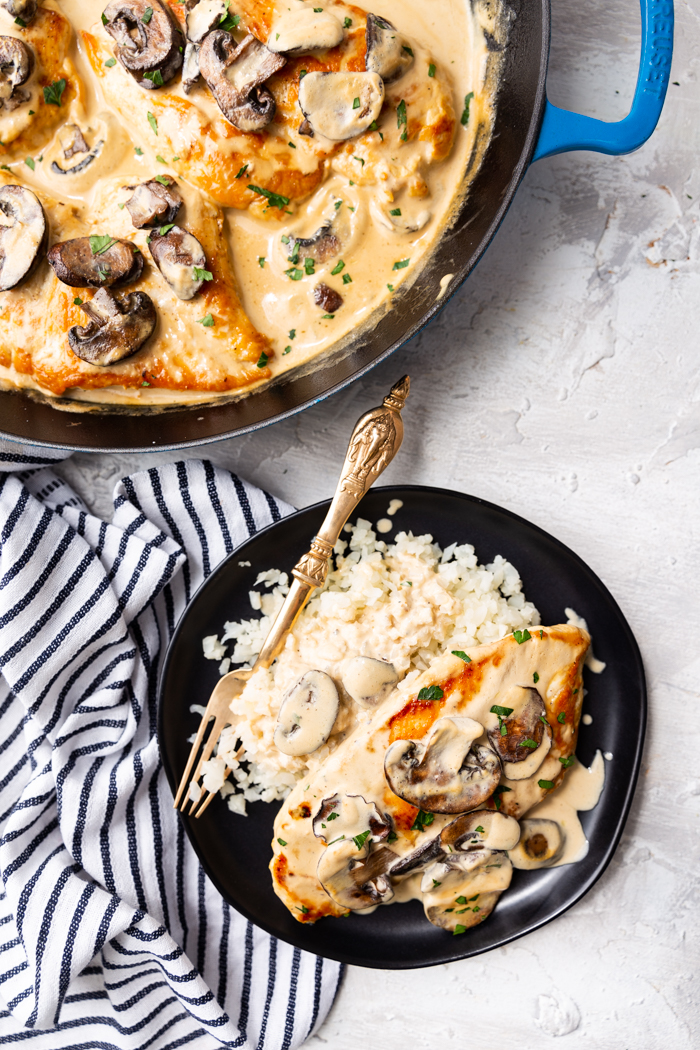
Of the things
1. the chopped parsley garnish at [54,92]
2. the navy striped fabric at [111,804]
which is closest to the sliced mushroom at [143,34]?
the chopped parsley garnish at [54,92]

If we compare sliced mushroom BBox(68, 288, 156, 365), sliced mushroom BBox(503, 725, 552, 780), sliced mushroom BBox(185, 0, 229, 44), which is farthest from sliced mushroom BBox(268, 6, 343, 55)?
sliced mushroom BBox(503, 725, 552, 780)

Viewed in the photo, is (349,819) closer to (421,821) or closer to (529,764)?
(421,821)

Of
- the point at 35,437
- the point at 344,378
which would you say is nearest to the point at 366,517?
the point at 344,378

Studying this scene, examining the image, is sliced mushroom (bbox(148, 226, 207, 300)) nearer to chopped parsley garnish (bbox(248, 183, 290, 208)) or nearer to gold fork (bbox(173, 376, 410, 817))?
chopped parsley garnish (bbox(248, 183, 290, 208))

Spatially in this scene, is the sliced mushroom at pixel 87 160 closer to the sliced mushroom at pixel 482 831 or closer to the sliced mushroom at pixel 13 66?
the sliced mushroom at pixel 13 66

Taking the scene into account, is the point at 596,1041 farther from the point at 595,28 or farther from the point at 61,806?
the point at 595,28

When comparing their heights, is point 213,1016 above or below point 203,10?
below

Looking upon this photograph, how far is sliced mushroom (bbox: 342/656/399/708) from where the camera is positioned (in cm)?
275

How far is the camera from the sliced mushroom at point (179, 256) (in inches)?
104

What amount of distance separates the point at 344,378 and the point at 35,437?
1.14m

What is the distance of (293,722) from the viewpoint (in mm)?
2752

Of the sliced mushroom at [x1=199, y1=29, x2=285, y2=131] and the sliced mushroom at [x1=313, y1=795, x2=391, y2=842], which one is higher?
the sliced mushroom at [x1=199, y1=29, x2=285, y2=131]

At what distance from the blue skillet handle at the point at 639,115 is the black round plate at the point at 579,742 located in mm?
1196

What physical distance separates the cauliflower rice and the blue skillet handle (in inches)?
54.5
